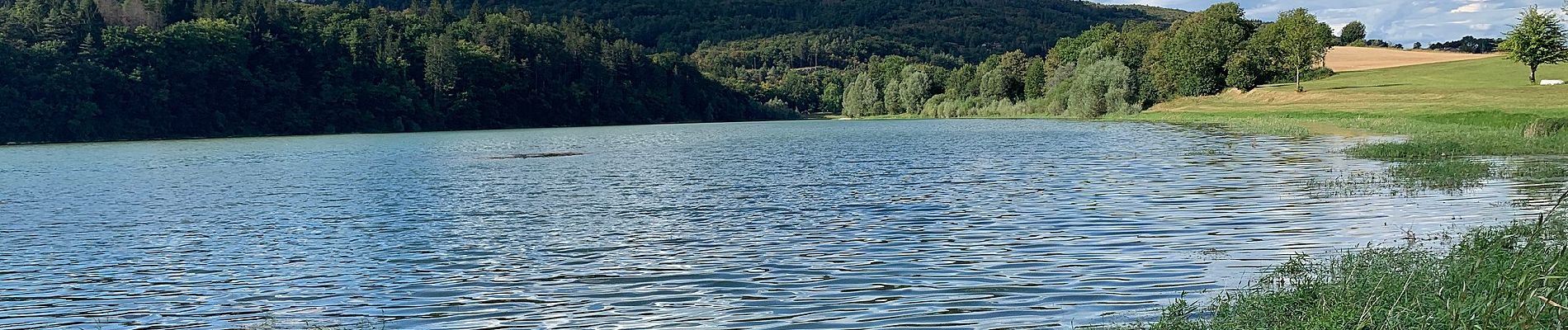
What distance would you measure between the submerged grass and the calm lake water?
37.1 inches

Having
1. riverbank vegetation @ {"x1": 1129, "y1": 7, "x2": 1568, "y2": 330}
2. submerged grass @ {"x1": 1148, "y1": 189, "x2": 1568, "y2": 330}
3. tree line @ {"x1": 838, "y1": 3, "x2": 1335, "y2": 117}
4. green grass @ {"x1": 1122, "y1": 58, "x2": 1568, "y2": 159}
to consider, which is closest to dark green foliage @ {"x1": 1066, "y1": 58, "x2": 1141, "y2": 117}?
tree line @ {"x1": 838, "y1": 3, "x2": 1335, "y2": 117}

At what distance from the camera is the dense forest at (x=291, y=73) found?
113188 mm

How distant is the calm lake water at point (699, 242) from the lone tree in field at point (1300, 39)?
234 feet

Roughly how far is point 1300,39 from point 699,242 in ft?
322

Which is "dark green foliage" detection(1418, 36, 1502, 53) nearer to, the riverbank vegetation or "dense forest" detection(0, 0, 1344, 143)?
"dense forest" detection(0, 0, 1344, 143)

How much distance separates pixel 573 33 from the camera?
634ft

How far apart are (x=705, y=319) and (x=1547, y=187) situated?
1822cm

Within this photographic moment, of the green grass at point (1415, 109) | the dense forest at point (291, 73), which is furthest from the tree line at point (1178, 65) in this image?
the dense forest at point (291, 73)

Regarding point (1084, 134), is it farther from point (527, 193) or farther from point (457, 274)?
point (457, 274)

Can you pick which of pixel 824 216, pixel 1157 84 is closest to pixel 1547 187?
pixel 824 216

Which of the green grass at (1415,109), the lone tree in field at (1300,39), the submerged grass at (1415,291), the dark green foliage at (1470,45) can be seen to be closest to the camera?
the submerged grass at (1415,291)

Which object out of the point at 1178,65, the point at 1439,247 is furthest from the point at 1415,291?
the point at 1178,65

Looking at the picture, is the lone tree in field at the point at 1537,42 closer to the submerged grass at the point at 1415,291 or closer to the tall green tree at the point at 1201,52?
the tall green tree at the point at 1201,52

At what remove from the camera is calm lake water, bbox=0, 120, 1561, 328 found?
1445cm
